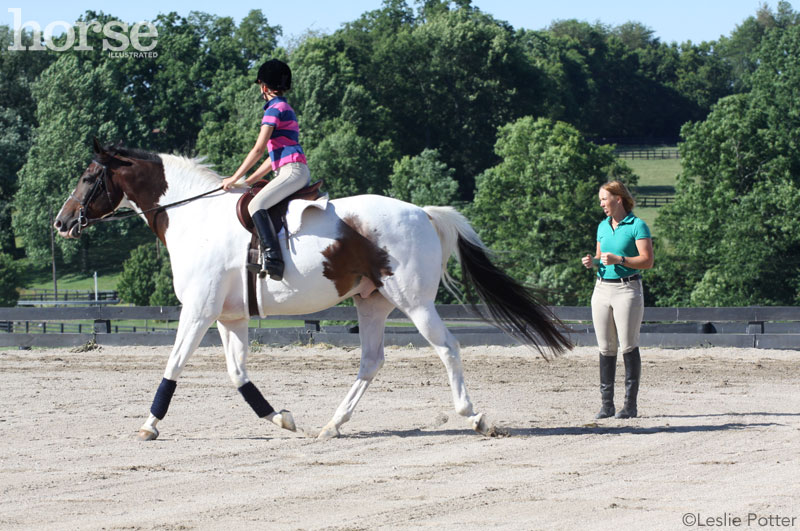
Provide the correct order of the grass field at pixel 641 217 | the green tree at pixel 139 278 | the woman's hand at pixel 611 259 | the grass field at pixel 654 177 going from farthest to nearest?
1. the grass field at pixel 654 177
2. the grass field at pixel 641 217
3. the green tree at pixel 139 278
4. the woman's hand at pixel 611 259

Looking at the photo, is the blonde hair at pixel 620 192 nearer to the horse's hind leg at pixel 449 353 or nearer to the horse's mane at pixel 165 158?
the horse's hind leg at pixel 449 353

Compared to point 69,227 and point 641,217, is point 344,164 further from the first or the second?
point 69,227

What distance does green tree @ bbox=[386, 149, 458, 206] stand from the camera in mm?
49250

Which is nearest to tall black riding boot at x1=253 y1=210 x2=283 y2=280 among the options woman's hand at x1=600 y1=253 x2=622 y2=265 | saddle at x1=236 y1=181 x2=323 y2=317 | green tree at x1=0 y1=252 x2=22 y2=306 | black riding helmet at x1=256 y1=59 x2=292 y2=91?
saddle at x1=236 y1=181 x2=323 y2=317

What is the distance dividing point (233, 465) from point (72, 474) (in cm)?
103

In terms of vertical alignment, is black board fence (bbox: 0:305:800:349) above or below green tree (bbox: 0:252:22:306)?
above

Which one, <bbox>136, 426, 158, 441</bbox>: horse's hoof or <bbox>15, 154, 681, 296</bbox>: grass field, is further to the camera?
<bbox>15, 154, 681, 296</bbox>: grass field

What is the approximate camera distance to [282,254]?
25.4 feet

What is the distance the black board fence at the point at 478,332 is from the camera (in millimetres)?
15602

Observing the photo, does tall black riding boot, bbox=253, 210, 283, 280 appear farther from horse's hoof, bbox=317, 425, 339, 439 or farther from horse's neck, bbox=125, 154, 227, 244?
horse's hoof, bbox=317, 425, 339, 439

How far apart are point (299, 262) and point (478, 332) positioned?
933 cm

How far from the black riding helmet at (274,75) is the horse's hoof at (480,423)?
9.82 ft

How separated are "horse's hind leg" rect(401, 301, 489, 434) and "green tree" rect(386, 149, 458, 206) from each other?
40.6 metres

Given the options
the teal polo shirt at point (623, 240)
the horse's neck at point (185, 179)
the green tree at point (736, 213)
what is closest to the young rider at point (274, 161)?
the horse's neck at point (185, 179)
